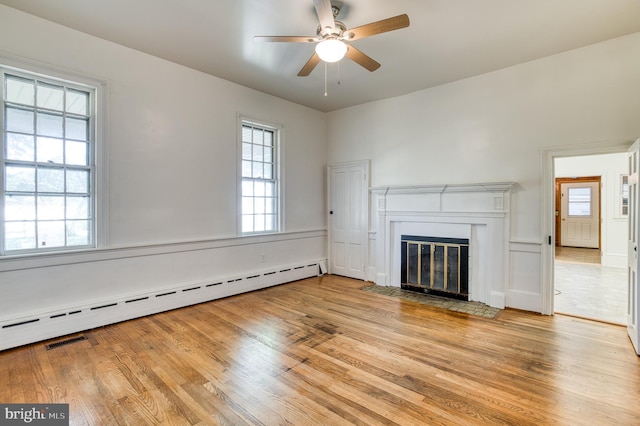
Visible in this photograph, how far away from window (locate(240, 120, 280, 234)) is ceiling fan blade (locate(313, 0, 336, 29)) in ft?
8.75

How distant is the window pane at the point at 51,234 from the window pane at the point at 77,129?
94 centimetres

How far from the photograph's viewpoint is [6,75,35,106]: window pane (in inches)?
117

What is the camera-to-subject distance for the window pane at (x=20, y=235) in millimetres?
2956

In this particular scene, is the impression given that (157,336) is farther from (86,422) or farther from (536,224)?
(536,224)

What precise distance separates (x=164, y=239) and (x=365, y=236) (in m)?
3.29

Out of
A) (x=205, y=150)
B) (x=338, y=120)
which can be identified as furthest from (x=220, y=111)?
(x=338, y=120)

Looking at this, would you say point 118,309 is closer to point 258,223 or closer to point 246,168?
point 258,223

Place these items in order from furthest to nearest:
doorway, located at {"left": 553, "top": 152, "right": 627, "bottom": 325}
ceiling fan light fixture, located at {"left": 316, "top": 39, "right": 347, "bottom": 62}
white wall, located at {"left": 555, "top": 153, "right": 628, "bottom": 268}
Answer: white wall, located at {"left": 555, "top": 153, "right": 628, "bottom": 268}, doorway, located at {"left": 553, "top": 152, "right": 627, "bottom": 325}, ceiling fan light fixture, located at {"left": 316, "top": 39, "right": 347, "bottom": 62}

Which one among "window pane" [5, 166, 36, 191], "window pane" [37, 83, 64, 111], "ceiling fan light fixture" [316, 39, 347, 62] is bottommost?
"window pane" [5, 166, 36, 191]

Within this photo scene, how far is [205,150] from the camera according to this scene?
4.32m

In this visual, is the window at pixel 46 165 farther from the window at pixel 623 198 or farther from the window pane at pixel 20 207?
the window at pixel 623 198

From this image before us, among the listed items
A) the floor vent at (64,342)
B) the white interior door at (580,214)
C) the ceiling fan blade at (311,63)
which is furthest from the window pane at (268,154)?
the white interior door at (580,214)

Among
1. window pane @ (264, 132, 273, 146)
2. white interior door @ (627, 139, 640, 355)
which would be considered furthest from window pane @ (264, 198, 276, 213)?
white interior door @ (627, 139, 640, 355)

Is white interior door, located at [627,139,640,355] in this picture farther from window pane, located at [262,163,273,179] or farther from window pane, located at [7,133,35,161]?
window pane, located at [7,133,35,161]
